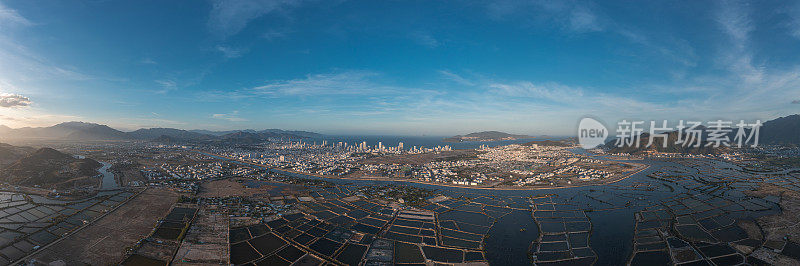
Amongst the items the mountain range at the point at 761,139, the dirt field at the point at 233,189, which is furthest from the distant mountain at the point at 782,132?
the dirt field at the point at 233,189

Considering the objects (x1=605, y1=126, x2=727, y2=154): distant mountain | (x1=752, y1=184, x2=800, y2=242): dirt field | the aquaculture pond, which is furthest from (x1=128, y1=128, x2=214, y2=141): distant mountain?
(x1=605, y1=126, x2=727, y2=154): distant mountain

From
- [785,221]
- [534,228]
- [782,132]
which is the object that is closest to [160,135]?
[534,228]

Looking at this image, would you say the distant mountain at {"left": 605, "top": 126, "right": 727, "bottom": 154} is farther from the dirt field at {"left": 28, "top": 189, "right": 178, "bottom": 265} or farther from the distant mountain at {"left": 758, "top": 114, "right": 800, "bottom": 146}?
the dirt field at {"left": 28, "top": 189, "right": 178, "bottom": 265}

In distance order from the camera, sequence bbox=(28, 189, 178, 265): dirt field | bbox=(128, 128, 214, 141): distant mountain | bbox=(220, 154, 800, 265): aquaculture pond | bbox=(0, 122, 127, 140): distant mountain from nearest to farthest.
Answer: bbox=(28, 189, 178, 265): dirt field
bbox=(220, 154, 800, 265): aquaculture pond
bbox=(0, 122, 127, 140): distant mountain
bbox=(128, 128, 214, 141): distant mountain

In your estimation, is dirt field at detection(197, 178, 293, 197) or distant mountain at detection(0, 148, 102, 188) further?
distant mountain at detection(0, 148, 102, 188)

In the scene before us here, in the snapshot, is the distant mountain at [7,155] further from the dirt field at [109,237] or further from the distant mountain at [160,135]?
the distant mountain at [160,135]

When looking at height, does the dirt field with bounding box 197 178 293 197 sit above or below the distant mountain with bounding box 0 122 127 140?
below

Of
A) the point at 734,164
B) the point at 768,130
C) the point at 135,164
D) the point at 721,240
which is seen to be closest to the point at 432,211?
the point at 721,240
